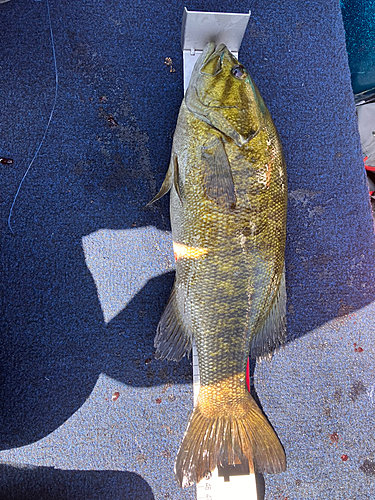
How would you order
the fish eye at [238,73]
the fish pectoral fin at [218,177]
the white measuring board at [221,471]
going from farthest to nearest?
the white measuring board at [221,471] → the fish eye at [238,73] → the fish pectoral fin at [218,177]

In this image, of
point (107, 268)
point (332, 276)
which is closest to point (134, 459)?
point (107, 268)

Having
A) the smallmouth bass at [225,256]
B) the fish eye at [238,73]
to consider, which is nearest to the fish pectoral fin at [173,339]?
the smallmouth bass at [225,256]

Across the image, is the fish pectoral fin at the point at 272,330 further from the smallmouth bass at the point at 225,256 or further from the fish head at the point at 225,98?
the fish head at the point at 225,98

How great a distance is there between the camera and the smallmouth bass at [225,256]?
117 centimetres

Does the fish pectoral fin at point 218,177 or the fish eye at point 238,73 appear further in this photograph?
the fish eye at point 238,73

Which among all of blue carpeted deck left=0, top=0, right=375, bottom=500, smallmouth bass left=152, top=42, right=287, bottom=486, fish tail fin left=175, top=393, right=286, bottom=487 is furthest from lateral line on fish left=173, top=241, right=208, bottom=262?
fish tail fin left=175, top=393, right=286, bottom=487

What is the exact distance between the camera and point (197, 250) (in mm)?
1206

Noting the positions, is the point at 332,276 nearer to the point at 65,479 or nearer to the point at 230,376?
the point at 230,376

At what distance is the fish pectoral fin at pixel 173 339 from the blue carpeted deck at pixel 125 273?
250 millimetres

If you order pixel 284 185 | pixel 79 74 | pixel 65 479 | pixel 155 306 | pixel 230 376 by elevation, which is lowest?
pixel 65 479

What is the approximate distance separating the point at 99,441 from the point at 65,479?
0.22 m

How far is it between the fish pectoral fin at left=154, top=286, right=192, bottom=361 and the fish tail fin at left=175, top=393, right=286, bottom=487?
29 centimetres

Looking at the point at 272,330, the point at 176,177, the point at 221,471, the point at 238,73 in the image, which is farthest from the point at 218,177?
the point at 221,471

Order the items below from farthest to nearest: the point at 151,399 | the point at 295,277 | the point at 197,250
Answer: the point at 295,277, the point at 151,399, the point at 197,250
